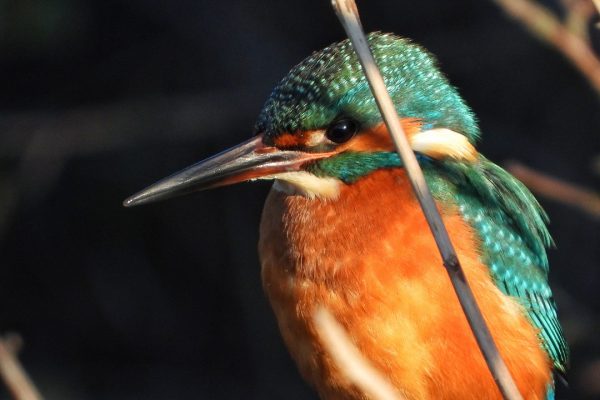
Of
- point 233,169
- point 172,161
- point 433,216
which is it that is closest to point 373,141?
point 233,169

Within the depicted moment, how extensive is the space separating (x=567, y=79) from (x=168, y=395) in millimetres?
2370

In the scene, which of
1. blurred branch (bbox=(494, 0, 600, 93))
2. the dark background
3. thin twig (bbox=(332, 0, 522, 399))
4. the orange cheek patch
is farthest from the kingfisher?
the dark background

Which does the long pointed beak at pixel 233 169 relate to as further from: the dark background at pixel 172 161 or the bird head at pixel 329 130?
the dark background at pixel 172 161

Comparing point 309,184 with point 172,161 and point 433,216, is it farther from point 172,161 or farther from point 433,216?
point 172,161

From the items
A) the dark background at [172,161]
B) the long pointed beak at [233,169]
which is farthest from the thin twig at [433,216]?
the dark background at [172,161]

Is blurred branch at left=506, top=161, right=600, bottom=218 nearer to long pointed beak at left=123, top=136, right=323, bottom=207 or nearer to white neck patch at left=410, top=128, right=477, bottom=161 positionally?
white neck patch at left=410, top=128, right=477, bottom=161

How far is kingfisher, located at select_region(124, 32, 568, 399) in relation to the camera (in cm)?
263

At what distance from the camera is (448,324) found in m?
2.60

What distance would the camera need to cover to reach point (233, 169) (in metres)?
2.71

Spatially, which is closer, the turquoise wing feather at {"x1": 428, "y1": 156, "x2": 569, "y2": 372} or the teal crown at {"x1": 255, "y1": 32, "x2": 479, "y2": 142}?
the teal crown at {"x1": 255, "y1": 32, "x2": 479, "y2": 142}

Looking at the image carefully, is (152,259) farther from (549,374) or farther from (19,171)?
(549,374)

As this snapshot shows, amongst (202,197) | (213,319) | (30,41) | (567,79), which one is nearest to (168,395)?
(213,319)

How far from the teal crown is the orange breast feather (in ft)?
0.60

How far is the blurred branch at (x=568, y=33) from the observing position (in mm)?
2938
